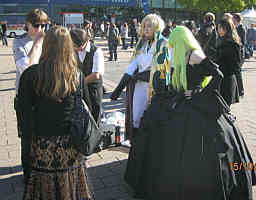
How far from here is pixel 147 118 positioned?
316cm

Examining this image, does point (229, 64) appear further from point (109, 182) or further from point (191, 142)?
point (109, 182)

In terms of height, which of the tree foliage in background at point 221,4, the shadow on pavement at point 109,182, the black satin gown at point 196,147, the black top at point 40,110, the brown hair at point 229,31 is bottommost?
the shadow on pavement at point 109,182

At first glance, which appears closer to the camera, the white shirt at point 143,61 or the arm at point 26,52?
the arm at point 26,52

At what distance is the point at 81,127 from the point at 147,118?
36.1 inches

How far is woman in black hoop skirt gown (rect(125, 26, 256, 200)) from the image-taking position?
2832 millimetres

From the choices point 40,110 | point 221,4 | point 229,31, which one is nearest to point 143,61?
point 40,110

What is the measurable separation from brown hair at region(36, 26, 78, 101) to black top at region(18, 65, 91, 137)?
0.06 metres

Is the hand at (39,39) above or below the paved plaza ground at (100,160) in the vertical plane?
above

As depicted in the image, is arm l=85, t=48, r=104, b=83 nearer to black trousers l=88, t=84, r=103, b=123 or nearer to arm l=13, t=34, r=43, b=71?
black trousers l=88, t=84, r=103, b=123

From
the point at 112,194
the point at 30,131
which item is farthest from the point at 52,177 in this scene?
the point at 112,194

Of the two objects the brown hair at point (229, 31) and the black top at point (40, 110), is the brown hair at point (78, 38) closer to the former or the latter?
the black top at point (40, 110)

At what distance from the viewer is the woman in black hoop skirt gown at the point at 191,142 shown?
2832 mm

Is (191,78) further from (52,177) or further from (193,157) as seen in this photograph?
(52,177)

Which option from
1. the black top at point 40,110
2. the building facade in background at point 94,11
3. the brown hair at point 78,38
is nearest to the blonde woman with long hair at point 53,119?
the black top at point 40,110
